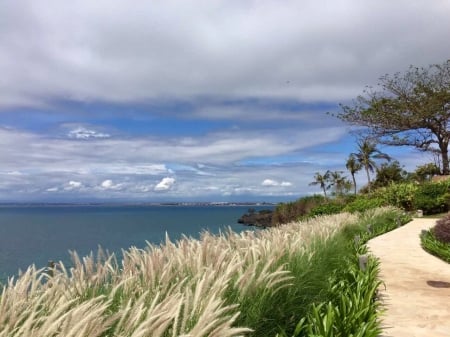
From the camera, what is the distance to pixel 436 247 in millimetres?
11602

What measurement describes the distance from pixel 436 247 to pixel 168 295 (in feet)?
35.6

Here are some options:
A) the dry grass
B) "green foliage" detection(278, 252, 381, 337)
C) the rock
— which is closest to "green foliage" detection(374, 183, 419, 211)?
"green foliage" detection(278, 252, 381, 337)

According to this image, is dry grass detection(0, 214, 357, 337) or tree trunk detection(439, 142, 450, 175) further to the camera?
tree trunk detection(439, 142, 450, 175)

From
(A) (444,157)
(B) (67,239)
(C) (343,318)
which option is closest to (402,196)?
(A) (444,157)

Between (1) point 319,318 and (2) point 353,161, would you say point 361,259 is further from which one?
(2) point 353,161

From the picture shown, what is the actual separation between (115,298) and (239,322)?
3.34 feet

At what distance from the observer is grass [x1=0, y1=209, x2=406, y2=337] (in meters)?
2.06

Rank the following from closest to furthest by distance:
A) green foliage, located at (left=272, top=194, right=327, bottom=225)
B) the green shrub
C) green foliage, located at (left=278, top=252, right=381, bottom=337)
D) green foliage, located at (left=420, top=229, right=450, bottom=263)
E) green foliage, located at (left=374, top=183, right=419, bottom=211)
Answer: green foliage, located at (left=278, top=252, right=381, bottom=337) < green foliage, located at (left=420, top=229, right=450, bottom=263) < the green shrub < green foliage, located at (left=374, top=183, right=419, bottom=211) < green foliage, located at (left=272, top=194, right=327, bottom=225)

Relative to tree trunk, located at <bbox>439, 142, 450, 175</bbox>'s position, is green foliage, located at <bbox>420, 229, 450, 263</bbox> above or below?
below

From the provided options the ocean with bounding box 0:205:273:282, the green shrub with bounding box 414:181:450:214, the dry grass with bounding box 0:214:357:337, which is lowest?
the ocean with bounding box 0:205:273:282

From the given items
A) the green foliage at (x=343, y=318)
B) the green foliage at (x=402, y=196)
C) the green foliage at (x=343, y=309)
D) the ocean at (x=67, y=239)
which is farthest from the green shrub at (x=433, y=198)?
the green foliage at (x=343, y=318)

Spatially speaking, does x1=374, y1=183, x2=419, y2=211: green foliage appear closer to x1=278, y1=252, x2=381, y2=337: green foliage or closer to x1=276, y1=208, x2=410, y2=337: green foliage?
x1=276, y1=208, x2=410, y2=337: green foliage

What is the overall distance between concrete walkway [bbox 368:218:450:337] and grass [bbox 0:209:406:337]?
1.01 metres

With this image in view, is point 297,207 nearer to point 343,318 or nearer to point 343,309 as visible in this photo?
point 343,309
